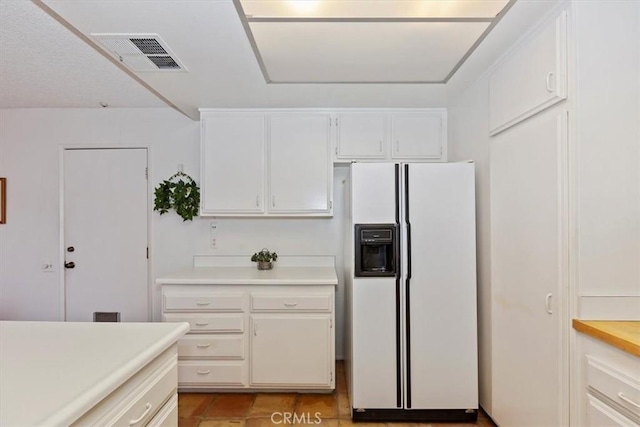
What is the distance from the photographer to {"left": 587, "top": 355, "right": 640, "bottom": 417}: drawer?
1233 mm

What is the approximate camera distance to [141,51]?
1.96m

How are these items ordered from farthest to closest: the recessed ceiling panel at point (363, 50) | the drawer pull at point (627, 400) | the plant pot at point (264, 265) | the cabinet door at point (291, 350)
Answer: the plant pot at point (264, 265)
the cabinet door at point (291, 350)
the recessed ceiling panel at point (363, 50)
the drawer pull at point (627, 400)

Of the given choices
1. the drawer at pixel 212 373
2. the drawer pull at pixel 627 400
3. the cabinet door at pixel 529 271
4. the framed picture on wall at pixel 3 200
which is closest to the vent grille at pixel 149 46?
the cabinet door at pixel 529 271

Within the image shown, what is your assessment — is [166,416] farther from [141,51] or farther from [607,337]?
[141,51]

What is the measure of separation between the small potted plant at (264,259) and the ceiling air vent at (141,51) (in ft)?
5.35

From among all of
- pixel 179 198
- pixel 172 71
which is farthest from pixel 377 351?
pixel 172 71

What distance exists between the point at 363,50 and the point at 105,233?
2.81 m

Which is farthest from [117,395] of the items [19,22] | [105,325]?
[19,22]

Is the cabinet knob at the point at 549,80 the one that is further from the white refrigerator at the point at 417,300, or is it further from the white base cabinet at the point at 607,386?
the white base cabinet at the point at 607,386

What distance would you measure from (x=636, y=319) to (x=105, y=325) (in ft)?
7.23

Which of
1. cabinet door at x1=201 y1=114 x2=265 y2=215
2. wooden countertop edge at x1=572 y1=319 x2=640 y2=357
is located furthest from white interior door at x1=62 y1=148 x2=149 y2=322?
wooden countertop edge at x1=572 y1=319 x2=640 y2=357

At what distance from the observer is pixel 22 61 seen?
227 centimetres

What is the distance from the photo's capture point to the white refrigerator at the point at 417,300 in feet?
7.73

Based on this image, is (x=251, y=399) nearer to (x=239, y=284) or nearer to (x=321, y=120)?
(x=239, y=284)
